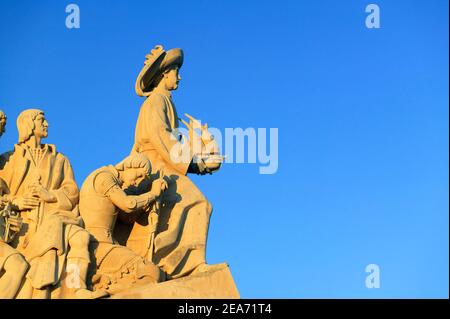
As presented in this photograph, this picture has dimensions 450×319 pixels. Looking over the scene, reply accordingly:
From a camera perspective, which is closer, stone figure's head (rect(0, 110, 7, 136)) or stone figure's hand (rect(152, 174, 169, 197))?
stone figure's head (rect(0, 110, 7, 136))

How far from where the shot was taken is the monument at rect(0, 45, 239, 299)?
12234 mm

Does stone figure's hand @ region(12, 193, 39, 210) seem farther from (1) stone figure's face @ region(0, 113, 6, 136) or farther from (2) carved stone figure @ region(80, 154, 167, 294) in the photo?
(1) stone figure's face @ region(0, 113, 6, 136)

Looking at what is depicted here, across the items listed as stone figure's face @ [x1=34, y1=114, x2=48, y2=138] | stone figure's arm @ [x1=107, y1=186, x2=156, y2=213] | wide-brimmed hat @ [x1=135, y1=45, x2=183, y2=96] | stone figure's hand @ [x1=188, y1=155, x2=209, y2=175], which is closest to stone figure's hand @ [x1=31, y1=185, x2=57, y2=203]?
stone figure's arm @ [x1=107, y1=186, x2=156, y2=213]

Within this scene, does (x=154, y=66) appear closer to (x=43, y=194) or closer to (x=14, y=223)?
(x=43, y=194)

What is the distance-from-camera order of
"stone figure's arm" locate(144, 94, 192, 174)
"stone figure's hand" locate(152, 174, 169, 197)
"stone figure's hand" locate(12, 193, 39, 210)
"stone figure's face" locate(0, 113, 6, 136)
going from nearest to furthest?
"stone figure's hand" locate(12, 193, 39, 210), "stone figure's face" locate(0, 113, 6, 136), "stone figure's hand" locate(152, 174, 169, 197), "stone figure's arm" locate(144, 94, 192, 174)

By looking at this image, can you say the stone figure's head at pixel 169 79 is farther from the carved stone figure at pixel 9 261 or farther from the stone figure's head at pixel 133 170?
the carved stone figure at pixel 9 261

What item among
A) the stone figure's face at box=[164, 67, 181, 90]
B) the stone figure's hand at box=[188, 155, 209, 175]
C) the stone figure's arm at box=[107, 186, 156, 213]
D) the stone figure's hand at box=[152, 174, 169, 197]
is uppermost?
the stone figure's face at box=[164, 67, 181, 90]

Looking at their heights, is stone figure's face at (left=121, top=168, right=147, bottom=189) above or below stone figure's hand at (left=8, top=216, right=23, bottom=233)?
above

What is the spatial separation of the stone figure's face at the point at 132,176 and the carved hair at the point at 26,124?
4.00 feet

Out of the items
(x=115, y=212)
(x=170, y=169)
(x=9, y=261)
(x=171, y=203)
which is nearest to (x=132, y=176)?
(x=115, y=212)

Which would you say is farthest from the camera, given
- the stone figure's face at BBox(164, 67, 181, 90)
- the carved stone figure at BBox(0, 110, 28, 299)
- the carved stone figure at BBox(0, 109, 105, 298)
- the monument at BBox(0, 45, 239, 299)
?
the stone figure's face at BBox(164, 67, 181, 90)

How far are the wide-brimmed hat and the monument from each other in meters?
0.02

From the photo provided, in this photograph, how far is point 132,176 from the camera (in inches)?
519
